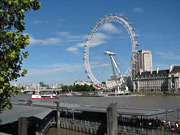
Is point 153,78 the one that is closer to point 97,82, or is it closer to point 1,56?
point 97,82

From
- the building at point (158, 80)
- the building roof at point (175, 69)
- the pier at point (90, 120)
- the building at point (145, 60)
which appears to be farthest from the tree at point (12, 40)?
the building at point (145, 60)

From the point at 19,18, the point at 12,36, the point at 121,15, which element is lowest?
the point at 12,36

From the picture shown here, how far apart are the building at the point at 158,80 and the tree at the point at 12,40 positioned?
362ft

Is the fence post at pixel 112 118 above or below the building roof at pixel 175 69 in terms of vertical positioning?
below

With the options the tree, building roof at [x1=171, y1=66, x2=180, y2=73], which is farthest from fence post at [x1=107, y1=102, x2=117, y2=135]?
building roof at [x1=171, y1=66, x2=180, y2=73]

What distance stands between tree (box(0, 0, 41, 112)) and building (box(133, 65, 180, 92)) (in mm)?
110451

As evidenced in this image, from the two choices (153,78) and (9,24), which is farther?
(153,78)

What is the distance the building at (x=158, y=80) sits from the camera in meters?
115

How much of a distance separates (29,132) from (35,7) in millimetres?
15801

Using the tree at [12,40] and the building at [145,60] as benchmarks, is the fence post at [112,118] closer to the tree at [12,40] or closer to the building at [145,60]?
the tree at [12,40]

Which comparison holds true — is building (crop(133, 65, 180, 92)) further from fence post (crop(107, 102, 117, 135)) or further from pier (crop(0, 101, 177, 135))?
fence post (crop(107, 102, 117, 135))

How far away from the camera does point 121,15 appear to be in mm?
60469

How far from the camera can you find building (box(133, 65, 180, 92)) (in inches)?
4508

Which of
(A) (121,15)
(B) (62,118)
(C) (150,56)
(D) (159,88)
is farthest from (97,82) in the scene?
(C) (150,56)
